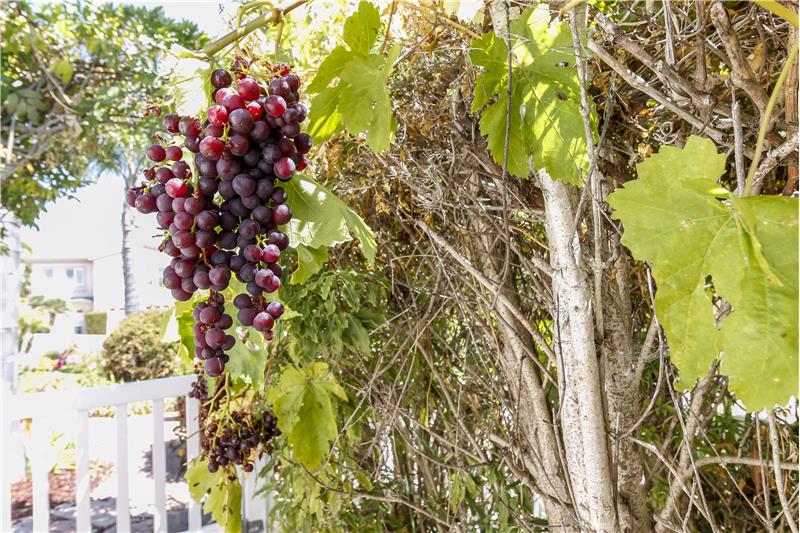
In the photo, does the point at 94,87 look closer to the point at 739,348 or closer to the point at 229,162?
the point at 229,162

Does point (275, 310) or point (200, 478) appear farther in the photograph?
point (200, 478)

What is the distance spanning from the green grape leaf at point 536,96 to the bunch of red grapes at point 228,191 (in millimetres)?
234

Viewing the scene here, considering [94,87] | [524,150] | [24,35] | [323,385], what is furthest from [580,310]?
[94,87]

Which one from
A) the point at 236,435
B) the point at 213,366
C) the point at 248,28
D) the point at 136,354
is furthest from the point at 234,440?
the point at 136,354

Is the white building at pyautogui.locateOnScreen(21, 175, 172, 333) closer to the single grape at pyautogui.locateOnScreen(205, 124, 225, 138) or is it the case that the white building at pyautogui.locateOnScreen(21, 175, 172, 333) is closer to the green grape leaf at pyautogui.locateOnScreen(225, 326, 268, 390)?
the green grape leaf at pyautogui.locateOnScreen(225, 326, 268, 390)

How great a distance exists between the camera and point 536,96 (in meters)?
0.63

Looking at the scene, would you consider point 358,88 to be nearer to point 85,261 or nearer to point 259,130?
point 259,130

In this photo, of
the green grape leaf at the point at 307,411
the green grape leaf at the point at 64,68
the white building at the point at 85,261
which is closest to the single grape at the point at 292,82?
the green grape leaf at the point at 307,411

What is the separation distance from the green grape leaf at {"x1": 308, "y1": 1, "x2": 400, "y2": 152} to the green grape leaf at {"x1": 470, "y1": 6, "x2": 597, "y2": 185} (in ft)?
0.36

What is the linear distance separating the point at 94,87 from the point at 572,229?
4.41 metres

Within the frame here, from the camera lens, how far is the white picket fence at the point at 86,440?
6.52ft

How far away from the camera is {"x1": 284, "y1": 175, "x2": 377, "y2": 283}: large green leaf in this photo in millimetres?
564

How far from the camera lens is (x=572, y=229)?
72cm

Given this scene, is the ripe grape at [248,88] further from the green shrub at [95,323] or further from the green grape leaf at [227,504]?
the green shrub at [95,323]
